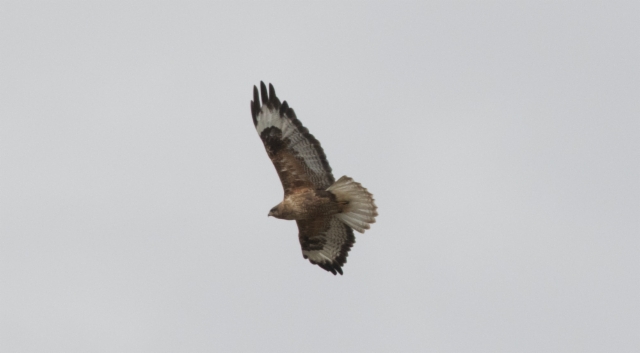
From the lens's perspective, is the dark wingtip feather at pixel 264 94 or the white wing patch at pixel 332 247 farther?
the white wing patch at pixel 332 247

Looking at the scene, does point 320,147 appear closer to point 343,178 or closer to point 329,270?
point 343,178

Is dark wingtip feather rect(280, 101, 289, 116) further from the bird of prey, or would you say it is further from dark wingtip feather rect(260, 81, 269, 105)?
dark wingtip feather rect(260, 81, 269, 105)

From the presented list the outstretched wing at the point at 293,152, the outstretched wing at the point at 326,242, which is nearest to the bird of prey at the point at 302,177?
the outstretched wing at the point at 293,152

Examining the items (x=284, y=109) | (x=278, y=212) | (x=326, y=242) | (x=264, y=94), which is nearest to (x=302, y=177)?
(x=278, y=212)

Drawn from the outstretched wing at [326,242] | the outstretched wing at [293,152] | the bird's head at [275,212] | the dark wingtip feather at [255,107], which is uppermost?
the dark wingtip feather at [255,107]

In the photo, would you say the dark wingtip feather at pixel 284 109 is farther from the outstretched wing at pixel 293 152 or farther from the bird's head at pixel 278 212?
the bird's head at pixel 278 212

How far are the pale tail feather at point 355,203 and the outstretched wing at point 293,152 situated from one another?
0.32 m

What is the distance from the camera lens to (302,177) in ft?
46.4

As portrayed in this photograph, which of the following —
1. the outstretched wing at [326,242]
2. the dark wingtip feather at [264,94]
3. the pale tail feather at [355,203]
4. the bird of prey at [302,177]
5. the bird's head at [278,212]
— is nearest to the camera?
the pale tail feather at [355,203]

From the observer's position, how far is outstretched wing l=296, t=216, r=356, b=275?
1487cm

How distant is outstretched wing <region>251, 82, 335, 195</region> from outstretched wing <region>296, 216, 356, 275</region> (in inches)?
31.6

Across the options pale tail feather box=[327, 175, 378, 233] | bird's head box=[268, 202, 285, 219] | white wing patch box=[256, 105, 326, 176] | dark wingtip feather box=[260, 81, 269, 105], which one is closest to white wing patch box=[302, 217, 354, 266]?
pale tail feather box=[327, 175, 378, 233]

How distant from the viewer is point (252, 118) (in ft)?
47.3

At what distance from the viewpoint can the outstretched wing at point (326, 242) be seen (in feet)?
48.8
